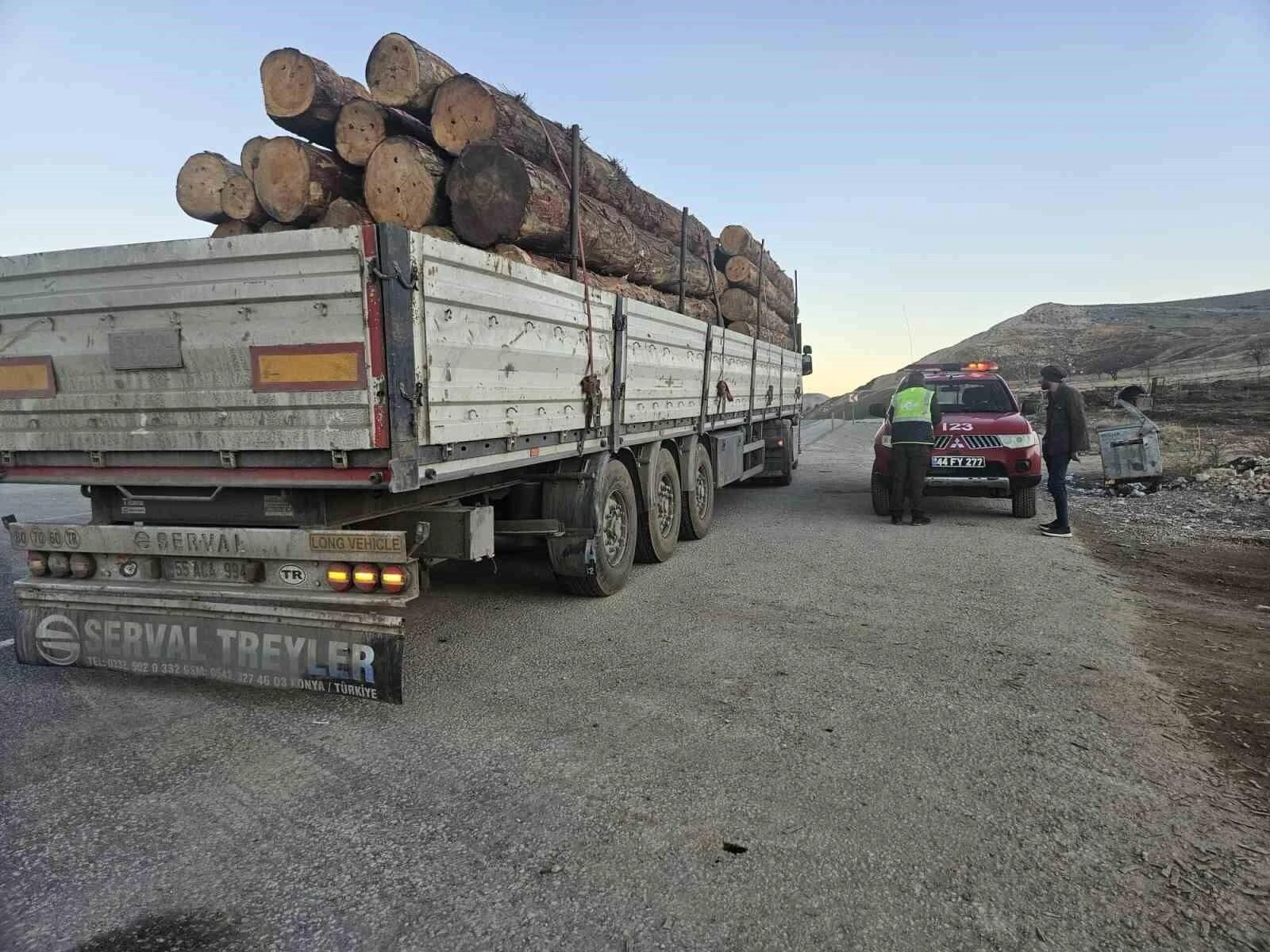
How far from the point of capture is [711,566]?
6438 millimetres

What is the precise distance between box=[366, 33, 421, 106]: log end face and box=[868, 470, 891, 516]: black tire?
6.31 metres

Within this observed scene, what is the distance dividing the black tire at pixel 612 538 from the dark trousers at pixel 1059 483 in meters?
4.64

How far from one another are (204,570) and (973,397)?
8.73 meters

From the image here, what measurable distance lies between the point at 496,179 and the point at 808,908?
437 centimetres

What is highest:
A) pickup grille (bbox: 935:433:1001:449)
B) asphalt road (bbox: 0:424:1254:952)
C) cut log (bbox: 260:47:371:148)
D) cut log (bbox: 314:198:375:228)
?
cut log (bbox: 260:47:371:148)

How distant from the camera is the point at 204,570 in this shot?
354cm

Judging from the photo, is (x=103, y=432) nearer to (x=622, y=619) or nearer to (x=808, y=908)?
(x=622, y=619)

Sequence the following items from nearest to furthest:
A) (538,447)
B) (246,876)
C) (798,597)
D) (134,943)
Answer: (134,943)
(246,876)
(538,447)
(798,597)

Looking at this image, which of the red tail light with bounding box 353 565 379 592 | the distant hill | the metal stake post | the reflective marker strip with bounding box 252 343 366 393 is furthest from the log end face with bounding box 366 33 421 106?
the distant hill

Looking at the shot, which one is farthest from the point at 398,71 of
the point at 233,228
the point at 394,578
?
the point at 394,578

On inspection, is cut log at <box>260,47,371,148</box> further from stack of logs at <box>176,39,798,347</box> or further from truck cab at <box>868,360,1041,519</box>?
truck cab at <box>868,360,1041,519</box>

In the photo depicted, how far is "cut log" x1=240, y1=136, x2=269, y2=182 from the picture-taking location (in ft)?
16.7

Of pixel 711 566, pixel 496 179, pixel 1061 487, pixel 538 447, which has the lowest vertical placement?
pixel 711 566

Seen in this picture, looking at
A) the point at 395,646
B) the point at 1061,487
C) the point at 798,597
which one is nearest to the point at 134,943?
the point at 395,646
